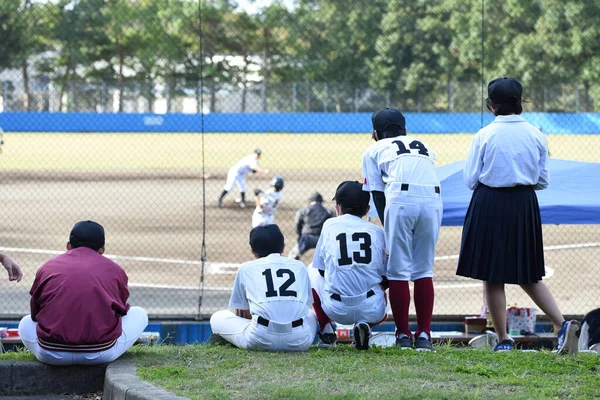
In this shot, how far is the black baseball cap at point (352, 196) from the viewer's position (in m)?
6.36

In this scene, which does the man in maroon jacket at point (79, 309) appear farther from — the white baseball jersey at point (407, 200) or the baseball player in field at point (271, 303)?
the white baseball jersey at point (407, 200)

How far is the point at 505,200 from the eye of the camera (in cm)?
606

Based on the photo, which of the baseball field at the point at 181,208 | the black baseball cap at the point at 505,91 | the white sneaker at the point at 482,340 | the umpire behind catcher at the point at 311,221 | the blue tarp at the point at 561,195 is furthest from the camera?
the umpire behind catcher at the point at 311,221

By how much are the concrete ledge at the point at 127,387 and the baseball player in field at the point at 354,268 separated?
4.45ft

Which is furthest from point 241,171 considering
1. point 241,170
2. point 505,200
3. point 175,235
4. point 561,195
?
point 505,200

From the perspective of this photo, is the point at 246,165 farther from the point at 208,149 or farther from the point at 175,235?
the point at 175,235

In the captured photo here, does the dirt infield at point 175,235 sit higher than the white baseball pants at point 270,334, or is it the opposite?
the white baseball pants at point 270,334

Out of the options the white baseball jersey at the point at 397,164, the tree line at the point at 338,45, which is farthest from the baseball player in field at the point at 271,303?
the tree line at the point at 338,45

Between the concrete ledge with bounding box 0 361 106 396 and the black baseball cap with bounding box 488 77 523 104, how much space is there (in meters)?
2.90

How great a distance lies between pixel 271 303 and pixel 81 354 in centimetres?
116

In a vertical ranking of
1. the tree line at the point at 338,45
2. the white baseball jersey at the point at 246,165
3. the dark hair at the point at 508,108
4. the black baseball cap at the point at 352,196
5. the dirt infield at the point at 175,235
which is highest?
the tree line at the point at 338,45

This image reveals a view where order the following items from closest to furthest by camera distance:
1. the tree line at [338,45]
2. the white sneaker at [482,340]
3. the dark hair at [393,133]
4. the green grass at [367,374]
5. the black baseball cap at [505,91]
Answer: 1. the green grass at [367,374]
2. the black baseball cap at [505,91]
3. the dark hair at [393,133]
4. the white sneaker at [482,340]
5. the tree line at [338,45]

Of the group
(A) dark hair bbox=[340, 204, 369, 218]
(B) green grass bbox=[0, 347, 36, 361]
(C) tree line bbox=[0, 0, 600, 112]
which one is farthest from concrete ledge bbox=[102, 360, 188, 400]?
(C) tree line bbox=[0, 0, 600, 112]

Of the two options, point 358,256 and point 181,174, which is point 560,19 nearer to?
point 358,256
